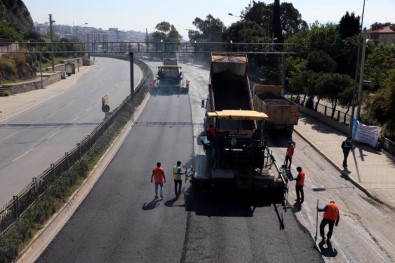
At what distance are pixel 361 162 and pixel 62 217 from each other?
50.8 ft

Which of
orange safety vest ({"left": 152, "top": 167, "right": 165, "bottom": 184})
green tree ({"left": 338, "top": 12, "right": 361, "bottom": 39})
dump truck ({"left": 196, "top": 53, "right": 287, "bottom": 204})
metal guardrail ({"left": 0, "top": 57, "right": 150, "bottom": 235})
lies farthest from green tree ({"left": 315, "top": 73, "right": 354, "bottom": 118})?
green tree ({"left": 338, "top": 12, "right": 361, "bottom": 39})

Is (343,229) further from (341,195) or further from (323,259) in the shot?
(341,195)

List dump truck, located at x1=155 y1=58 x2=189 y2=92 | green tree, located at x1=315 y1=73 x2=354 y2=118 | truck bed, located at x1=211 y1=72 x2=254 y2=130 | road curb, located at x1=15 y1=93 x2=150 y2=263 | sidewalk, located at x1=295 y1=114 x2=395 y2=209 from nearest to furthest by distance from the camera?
road curb, located at x1=15 y1=93 x2=150 y2=263 < sidewalk, located at x1=295 y1=114 x2=395 y2=209 < truck bed, located at x1=211 y1=72 x2=254 y2=130 < green tree, located at x1=315 y1=73 x2=354 y2=118 < dump truck, located at x1=155 y1=58 x2=189 y2=92

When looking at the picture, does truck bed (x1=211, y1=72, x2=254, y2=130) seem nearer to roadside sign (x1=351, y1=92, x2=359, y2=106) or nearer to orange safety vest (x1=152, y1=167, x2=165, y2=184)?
roadside sign (x1=351, y1=92, x2=359, y2=106)

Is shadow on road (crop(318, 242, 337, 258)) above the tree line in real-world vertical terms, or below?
below

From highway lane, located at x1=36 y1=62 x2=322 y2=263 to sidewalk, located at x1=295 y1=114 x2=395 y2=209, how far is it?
5279mm

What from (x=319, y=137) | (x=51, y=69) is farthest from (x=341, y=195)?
(x=51, y=69)

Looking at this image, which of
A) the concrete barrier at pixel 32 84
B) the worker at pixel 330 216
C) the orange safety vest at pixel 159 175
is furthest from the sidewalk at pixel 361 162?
the concrete barrier at pixel 32 84

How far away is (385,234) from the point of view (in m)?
15.2

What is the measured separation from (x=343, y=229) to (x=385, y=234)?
1328mm

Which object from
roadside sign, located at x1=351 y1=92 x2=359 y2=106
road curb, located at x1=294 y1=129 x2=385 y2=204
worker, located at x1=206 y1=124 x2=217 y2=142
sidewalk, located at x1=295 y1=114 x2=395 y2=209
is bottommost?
road curb, located at x1=294 y1=129 x2=385 y2=204

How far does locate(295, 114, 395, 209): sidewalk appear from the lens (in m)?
19.7

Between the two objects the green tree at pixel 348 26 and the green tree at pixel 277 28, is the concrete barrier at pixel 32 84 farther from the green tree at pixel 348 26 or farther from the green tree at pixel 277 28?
the green tree at pixel 348 26

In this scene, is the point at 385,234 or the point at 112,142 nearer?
the point at 385,234
